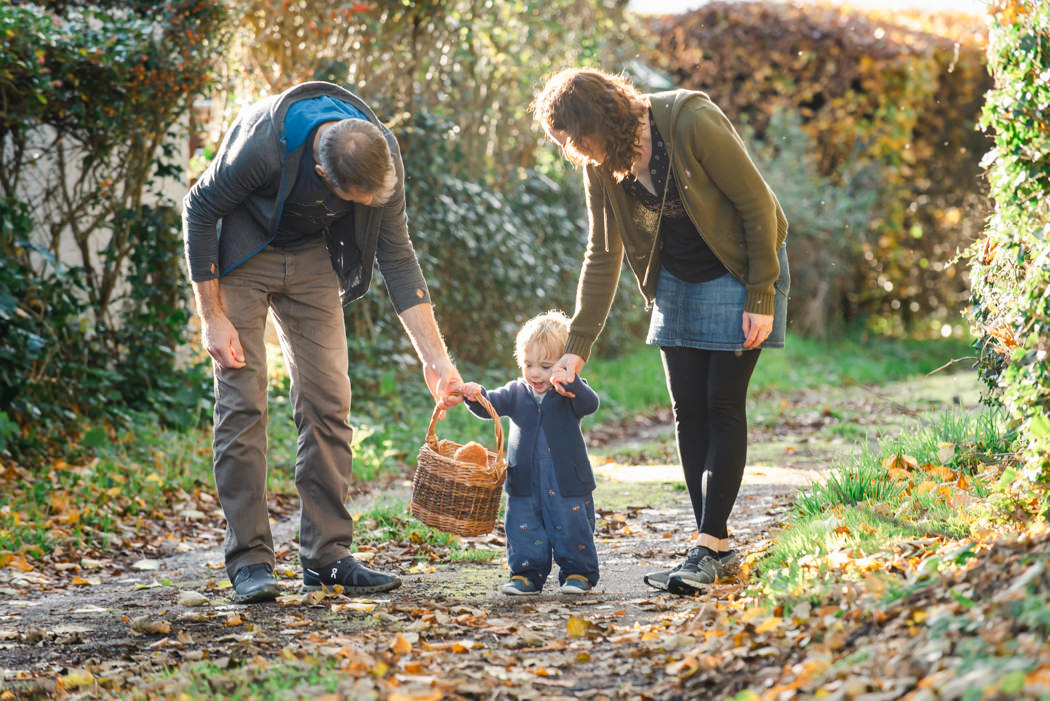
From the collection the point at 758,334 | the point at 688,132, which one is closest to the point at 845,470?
the point at 758,334

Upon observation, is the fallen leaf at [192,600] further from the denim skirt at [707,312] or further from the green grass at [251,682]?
the denim skirt at [707,312]

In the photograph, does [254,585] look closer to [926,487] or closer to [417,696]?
[417,696]

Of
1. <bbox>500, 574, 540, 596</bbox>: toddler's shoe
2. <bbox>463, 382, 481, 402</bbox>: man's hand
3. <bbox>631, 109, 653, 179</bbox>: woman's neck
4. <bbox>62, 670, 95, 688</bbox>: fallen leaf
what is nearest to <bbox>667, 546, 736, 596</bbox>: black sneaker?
<bbox>500, 574, 540, 596</bbox>: toddler's shoe

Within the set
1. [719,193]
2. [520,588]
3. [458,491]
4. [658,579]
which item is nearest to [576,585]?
[520,588]

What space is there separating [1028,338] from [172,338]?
5842 millimetres

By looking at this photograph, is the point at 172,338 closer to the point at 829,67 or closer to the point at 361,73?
the point at 361,73

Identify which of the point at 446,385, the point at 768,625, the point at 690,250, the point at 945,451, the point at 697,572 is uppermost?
the point at 690,250

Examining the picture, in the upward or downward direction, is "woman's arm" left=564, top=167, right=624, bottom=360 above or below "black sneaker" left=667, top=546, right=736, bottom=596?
above

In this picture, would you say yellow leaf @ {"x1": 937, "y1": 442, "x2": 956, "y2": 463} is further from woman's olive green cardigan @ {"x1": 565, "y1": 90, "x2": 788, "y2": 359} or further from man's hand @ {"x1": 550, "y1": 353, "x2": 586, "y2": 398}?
man's hand @ {"x1": 550, "y1": 353, "x2": 586, "y2": 398}

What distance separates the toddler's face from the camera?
12.8 feet

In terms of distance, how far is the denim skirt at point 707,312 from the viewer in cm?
371

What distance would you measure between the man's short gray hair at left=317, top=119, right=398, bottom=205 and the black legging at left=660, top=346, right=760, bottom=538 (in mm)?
1201

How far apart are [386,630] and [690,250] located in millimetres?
1639

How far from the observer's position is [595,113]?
347 centimetres
